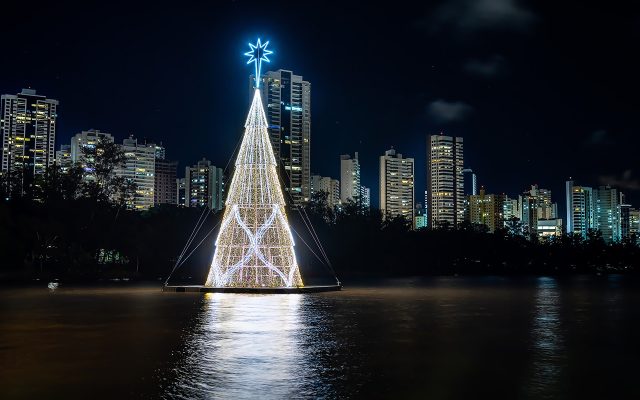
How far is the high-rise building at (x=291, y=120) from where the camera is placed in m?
148

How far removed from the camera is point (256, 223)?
3512 centimetres

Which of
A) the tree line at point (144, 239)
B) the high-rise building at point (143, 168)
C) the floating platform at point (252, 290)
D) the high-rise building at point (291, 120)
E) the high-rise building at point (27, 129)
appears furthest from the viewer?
the high-rise building at point (143, 168)

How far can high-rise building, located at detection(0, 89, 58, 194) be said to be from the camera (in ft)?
547

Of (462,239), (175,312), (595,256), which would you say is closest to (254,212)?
(175,312)

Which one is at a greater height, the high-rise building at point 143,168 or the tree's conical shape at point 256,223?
the high-rise building at point 143,168

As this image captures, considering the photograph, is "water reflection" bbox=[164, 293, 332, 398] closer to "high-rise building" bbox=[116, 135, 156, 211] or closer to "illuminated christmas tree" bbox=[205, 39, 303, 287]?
"illuminated christmas tree" bbox=[205, 39, 303, 287]

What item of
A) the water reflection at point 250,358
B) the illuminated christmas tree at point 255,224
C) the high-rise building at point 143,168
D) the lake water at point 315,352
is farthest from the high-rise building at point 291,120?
the water reflection at point 250,358

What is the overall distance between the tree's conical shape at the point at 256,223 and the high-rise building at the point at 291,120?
107 meters

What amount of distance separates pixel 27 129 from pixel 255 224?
495ft

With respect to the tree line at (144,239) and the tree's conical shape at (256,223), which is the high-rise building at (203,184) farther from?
the tree's conical shape at (256,223)

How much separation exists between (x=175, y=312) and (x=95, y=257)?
147 ft

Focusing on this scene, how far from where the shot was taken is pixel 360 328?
20.4 metres

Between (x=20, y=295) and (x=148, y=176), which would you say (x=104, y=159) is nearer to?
(x=20, y=295)

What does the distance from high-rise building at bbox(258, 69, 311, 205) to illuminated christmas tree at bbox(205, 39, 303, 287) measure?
106732mm
